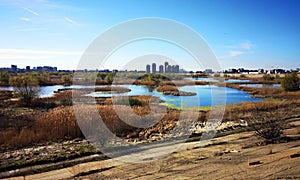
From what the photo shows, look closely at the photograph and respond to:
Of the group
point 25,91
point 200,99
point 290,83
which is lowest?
point 200,99

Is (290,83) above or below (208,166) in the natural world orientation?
above

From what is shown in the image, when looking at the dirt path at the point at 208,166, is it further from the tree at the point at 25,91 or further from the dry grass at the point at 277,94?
the dry grass at the point at 277,94

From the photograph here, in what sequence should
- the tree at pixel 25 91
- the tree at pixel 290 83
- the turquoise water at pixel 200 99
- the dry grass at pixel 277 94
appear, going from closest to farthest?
the tree at pixel 25 91 < the turquoise water at pixel 200 99 < the dry grass at pixel 277 94 < the tree at pixel 290 83

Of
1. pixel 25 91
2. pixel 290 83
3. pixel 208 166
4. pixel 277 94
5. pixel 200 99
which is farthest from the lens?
pixel 290 83

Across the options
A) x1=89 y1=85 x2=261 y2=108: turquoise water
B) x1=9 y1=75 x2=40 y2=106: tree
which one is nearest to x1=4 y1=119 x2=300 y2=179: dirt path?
x1=89 y1=85 x2=261 y2=108: turquoise water

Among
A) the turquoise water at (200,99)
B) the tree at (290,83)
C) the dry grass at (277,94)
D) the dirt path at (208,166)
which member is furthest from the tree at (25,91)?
the tree at (290,83)

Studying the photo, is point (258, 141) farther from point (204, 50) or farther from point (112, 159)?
point (112, 159)

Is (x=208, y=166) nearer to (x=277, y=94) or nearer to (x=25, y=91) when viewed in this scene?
(x=25, y=91)

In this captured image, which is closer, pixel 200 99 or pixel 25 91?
pixel 25 91

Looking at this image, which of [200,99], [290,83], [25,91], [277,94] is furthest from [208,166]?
[290,83]

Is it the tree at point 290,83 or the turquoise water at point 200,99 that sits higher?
the tree at point 290,83

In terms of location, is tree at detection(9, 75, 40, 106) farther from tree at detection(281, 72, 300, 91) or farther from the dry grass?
tree at detection(281, 72, 300, 91)

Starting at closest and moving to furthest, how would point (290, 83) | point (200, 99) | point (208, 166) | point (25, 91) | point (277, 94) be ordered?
point (208, 166), point (25, 91), point (200, 99), point (277, 94), point (290, 83)

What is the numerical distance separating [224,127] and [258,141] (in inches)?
107
